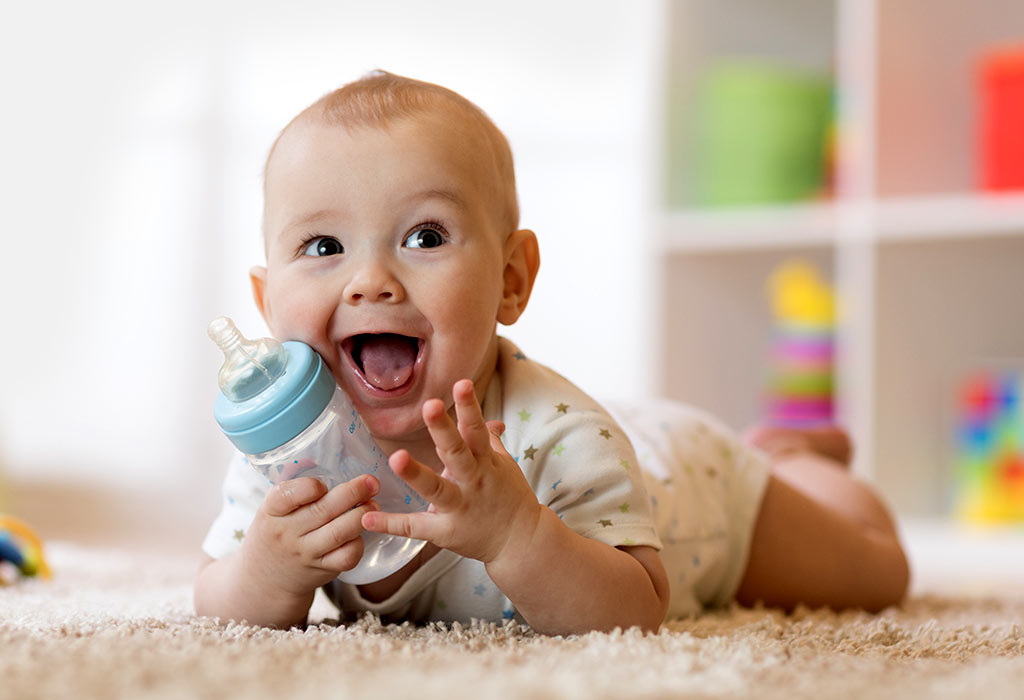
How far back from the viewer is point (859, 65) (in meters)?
2.00

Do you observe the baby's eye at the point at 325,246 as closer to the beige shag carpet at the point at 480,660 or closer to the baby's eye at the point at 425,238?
the baby's eye at the point at 425,238

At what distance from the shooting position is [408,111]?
0.84 m

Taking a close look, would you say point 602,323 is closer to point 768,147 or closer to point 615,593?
point 768,147

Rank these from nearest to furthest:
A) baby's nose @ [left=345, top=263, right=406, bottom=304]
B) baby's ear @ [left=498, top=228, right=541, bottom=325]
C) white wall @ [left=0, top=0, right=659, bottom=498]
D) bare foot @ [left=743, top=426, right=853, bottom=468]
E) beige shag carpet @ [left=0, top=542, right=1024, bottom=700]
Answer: beige shag carpet @ [left=0, top=542, right=1024, bottom=700]
baby's nose @ [left=345, top=263, right=406, bottom=304]
baby's ear @ [left=498, top=228, right=541, bottom=325]
bare foot @ [left=743, top=426, right=853, bottom=468]
white wall @ [left=0, top=0, right=659, bottom=498]

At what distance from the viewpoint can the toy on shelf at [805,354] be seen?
2.14m

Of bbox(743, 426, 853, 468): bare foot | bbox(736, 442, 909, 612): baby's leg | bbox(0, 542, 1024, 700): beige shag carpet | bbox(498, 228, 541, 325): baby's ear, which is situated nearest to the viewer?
bbox(0, 542, 1024, 700): beige shag carpet

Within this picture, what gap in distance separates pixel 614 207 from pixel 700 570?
5.79ft

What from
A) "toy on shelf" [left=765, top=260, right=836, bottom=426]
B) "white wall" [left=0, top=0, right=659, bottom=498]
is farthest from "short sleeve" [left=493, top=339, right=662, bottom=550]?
"white wall" [left=0, top=0, right=659, bottom=498]

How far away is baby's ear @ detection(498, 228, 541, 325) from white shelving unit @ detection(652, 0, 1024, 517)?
1.20 metres

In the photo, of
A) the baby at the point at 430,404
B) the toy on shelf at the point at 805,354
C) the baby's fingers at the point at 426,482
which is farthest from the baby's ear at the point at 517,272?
the toy on shelf at the point at 805,354

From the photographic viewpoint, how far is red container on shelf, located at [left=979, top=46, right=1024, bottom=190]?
74.8 inches

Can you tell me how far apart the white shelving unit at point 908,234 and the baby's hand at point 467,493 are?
54.3 inches

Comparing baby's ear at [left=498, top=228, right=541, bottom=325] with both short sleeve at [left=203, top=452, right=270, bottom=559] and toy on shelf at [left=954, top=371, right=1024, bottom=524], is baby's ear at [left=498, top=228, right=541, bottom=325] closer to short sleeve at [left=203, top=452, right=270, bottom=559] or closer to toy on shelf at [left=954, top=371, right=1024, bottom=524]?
short sleeve at [left=203, top=452, right=270, bottom=559]

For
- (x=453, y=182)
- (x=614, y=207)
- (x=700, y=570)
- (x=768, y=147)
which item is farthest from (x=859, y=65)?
(x=453, y=182)
